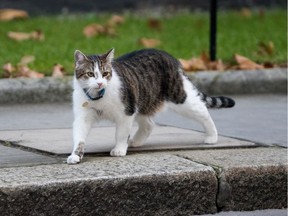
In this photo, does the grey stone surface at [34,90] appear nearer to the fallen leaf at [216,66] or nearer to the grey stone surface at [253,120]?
the grey stone surface at [253,120]

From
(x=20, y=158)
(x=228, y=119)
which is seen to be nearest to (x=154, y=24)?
(x=228, y=119)

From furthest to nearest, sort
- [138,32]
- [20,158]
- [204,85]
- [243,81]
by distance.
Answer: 1. [138,32]
2. [243,81]
3. [204,85]
4. [20,158]

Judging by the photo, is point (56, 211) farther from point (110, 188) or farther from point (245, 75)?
point (245, 75)

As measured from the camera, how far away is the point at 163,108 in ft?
19.1

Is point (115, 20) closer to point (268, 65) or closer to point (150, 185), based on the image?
point (268, 65)

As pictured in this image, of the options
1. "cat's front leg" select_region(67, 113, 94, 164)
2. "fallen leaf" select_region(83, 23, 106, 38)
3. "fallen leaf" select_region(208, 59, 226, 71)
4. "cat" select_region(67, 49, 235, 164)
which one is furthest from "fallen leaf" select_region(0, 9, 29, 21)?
"cat's front leg" select_region(67, 113, 94, 164)

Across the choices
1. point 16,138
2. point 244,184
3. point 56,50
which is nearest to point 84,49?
point 56,50

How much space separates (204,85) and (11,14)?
3624 mm

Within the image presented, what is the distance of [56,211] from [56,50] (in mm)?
4488

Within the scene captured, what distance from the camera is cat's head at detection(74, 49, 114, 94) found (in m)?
5.25

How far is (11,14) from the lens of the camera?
36.2 feet

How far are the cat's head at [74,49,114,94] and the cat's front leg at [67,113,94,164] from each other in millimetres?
167

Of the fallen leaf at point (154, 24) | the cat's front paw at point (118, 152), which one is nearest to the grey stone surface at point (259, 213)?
the cat's front paw at point (118, 152)

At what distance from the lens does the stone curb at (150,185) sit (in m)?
4.59
